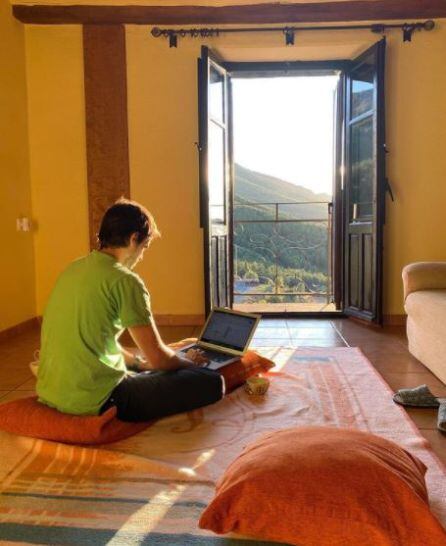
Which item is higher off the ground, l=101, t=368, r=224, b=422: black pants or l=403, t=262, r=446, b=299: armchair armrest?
l=403, t=262, r=446, b=299: armchair armrest

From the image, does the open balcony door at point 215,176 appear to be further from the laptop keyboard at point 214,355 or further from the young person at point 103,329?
the young person at point 103,329

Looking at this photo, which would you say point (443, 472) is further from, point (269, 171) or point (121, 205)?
point (269, 171)

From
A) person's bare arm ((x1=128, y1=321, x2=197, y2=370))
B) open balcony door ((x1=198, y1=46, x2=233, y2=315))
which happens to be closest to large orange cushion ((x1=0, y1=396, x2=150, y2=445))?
person's bare arm ((x1=128, y1=321, x2=197, y2=370))

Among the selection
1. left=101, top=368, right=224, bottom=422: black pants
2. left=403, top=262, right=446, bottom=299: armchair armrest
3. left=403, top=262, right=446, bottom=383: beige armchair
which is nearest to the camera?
left=101, top=368, right=224, bottom=422: black pants

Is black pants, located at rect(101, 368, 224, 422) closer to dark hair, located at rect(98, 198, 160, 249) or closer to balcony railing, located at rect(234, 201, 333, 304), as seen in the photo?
dark hair, located at rect(98, 198, 160, 249)

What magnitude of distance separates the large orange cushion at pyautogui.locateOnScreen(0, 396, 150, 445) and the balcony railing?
366 centimetres

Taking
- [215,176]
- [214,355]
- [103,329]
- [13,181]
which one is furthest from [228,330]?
[13,181]

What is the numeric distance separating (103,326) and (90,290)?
0.48 ft

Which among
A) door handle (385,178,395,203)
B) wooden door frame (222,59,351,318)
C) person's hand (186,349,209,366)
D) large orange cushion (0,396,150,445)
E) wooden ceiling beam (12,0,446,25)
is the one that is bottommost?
large orange cushion (0,396,150,445)

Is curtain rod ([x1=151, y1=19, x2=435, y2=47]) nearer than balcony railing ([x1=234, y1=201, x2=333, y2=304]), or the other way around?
curtain rod ([x1=151, y1=19, x2=435, y2=47])

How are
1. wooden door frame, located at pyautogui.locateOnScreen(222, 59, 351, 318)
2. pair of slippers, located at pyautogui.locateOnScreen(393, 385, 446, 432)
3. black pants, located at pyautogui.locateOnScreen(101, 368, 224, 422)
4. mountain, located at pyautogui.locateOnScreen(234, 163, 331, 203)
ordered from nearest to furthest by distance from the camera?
black pants, located at pyautogui.locateOnScreen(101, 368, 224, 422) < pair of slippers, located at pyautogui.locateOnScreen(393, 385, 446, 432) < wooden door frame, located at pyautogui.locateOnScreen(222, 59, 351, 318) < mountain, located at pyautogui.locateOnScreen(234, 163, 331, 203)

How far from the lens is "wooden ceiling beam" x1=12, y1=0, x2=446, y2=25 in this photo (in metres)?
3.96

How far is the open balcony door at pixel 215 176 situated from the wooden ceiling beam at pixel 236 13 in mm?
358

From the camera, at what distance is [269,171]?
21.0 ft
